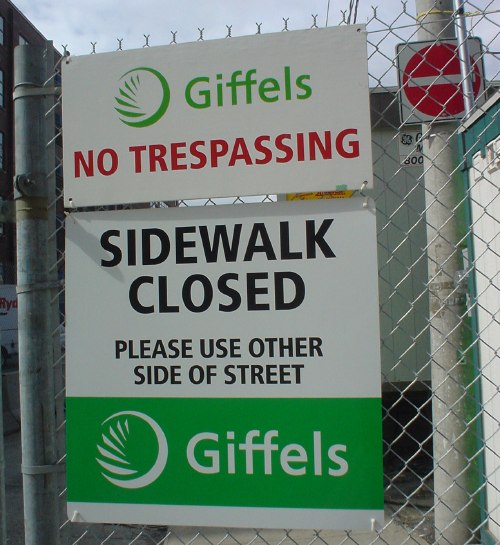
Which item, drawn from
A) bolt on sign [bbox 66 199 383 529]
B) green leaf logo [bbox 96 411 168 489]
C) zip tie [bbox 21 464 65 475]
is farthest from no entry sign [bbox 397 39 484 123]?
zip tie [bbox 21 464 65 475]

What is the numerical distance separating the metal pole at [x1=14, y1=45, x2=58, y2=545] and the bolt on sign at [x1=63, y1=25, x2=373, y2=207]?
99 millimetres

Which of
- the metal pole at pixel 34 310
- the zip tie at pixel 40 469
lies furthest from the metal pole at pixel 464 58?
the zip tie at pixel 40 469

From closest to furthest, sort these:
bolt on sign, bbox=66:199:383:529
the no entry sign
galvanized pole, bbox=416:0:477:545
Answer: bolt on sign, bbox=66:199:383:529
the no entry sign
galvanized pole, bbox=416:0:477:545

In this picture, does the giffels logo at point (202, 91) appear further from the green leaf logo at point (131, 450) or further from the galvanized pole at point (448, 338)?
the galvanized pole at point (448, 338)

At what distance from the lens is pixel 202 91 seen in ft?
6.27

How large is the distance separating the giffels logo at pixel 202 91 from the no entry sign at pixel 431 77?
0.85 metres

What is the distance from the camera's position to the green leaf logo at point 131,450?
1.90 m

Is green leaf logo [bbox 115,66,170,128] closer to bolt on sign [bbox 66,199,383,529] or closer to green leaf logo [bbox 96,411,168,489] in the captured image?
bolt on sign [bbox 66,199,383,529]

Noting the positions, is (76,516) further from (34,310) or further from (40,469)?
(34,310)

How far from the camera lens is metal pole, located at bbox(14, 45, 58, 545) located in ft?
6.34

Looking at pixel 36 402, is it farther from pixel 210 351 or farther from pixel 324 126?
pixel 324 126

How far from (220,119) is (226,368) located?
764 mm

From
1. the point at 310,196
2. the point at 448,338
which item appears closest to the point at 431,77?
the point at 310,196

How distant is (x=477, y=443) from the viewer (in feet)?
12.1
